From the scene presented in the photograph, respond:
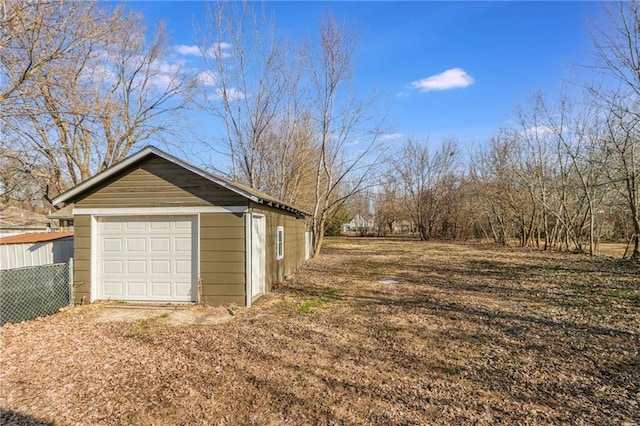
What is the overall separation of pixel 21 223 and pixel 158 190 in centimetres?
1532

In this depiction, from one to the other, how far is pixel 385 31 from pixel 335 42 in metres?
6.11

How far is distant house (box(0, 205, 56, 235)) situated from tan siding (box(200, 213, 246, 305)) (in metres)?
13.6

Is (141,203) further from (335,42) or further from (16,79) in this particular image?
(335,42)

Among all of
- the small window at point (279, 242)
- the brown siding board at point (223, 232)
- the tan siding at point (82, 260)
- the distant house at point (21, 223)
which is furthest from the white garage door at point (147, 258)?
the distant house at point (21, 223)

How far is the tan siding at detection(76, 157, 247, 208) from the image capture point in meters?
7.57

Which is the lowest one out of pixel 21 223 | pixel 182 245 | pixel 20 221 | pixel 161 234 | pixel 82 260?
pixel 82 260

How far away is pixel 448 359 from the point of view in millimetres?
4539

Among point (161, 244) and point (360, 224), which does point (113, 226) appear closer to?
point (161, 244)

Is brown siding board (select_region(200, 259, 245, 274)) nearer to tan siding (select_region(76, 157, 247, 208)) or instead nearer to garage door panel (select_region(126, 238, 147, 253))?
tan siding (select_region(76, 157, 247, 208))

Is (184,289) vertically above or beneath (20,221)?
beneath

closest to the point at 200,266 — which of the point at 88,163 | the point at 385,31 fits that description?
the point at 385,31

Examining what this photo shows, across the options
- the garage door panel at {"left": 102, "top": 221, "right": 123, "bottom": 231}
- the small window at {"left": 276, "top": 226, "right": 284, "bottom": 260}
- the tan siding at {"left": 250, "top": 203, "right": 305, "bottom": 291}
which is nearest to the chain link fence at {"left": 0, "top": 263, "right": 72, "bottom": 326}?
the garage door panel at {"left": 102, "top": 221, "right": 123, "bottom": 231}

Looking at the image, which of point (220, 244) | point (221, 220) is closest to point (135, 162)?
point (221, 220)

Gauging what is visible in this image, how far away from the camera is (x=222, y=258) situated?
7.53m
